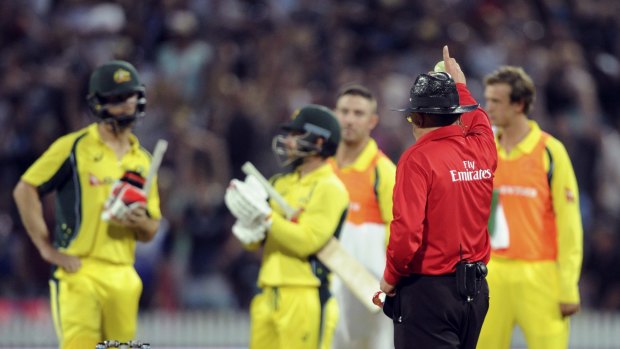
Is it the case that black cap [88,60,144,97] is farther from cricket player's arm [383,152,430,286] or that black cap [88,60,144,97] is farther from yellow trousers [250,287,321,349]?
cricket player's arm [383,152,430,286]

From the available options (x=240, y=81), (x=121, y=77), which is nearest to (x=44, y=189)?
(x=121, y=77)

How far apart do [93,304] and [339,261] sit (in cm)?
151

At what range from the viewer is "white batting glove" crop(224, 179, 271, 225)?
793 cm


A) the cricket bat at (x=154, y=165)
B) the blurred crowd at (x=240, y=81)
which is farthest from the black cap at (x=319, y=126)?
the blurred crowd at (x=240, y=81)

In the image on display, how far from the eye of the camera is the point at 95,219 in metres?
8.20

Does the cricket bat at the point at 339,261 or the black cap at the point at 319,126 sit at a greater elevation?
the black cap at the point at 319,126

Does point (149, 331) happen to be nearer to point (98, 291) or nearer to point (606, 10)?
point (98, 291)

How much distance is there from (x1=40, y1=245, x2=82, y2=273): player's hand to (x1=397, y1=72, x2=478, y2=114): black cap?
253 centimetres

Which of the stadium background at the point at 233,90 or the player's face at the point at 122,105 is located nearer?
the player's face at the point at 122,105

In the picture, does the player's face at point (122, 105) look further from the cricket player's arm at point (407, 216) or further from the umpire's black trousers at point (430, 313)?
the umpire's black trousers at point (430, 313)

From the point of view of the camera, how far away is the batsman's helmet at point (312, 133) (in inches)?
325

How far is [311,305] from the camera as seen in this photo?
→ 7.99 meters

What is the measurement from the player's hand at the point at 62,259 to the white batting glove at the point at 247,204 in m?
1.02

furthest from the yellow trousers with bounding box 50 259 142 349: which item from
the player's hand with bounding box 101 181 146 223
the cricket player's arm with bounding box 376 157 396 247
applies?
the cricket player's arm with bounding box 376 157 396 247
